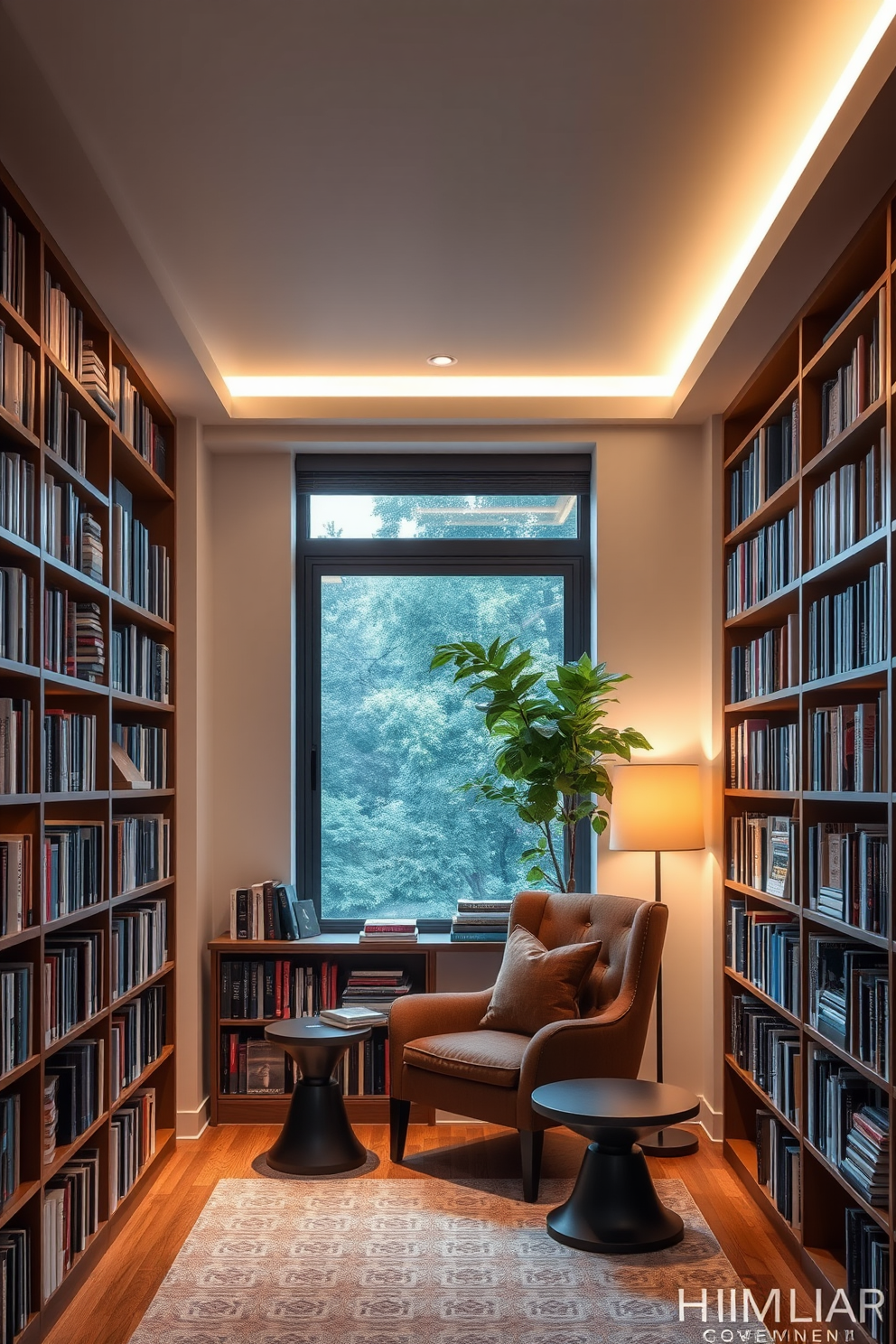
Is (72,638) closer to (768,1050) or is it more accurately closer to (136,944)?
(136,944)

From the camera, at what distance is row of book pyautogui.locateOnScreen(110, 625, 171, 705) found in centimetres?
412

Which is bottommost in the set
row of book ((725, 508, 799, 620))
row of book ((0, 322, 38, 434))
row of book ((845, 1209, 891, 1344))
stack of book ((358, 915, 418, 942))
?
row of book ((845, 1209, 891, 1344))

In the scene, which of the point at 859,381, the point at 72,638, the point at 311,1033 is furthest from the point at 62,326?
the point at 311,1033

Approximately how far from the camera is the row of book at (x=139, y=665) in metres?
4.12

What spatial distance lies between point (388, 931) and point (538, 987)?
0.91 metres

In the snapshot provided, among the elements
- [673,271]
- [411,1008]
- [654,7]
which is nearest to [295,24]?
[654,7]

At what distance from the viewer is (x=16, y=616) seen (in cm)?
298

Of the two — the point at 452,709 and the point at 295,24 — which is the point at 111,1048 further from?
the point at 295,24

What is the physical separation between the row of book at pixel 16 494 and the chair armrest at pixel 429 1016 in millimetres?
2353

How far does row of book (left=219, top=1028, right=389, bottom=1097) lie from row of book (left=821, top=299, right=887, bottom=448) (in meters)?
3.07

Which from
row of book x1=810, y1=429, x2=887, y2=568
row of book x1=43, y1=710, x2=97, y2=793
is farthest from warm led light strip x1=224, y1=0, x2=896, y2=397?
row of book x1=43, y1=710, x2=97, y2=793

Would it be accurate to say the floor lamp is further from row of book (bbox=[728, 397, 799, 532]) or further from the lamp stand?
row of book (bbox=[728, 397, 799, 532])

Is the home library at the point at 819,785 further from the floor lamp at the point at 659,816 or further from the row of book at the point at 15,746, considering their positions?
the row of book at the point at 15,746

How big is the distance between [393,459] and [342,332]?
42.5 inches
